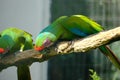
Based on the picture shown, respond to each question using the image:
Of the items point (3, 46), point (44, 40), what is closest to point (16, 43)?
point (3, 46)

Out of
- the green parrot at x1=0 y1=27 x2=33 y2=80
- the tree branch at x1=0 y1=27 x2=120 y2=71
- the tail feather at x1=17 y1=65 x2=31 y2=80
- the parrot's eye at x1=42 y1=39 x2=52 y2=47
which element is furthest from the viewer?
the tail feather at x1=17 y1=65 x2=31 y2=80

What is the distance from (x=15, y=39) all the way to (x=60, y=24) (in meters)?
0.29

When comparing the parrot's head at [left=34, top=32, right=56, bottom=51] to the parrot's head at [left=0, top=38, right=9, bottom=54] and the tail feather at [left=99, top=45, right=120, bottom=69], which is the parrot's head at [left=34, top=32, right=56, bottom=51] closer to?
the parrot's head at [left=0, top=38, right=9, bottom=54]

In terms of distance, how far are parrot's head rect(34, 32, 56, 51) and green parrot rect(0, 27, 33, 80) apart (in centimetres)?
20

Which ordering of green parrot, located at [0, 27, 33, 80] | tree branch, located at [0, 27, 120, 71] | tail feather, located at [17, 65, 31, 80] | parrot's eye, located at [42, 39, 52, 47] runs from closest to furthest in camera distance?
1. tree branch, located at [0, 27, 120, 71]
2. parrot's eye, located at [42, 39, 52, 47]
3. green parrot, located at [0, 27, 33, 80]
4. tail feather, located at [17, 65, 31, 80]

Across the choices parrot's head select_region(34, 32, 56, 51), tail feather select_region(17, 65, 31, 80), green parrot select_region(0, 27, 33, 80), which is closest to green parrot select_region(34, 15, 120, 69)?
parrot's head select_region(34, 32, 56, 51)

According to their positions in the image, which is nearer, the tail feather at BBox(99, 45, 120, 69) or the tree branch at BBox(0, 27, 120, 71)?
the tree branch at BBox(0, 27, 120, 71)

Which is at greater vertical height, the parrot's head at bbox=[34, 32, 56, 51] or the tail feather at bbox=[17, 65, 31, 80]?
the parrot's head at bbox=[34, 32, 56, 51]

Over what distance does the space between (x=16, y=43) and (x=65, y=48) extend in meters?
0.33

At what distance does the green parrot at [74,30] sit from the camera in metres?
2.32

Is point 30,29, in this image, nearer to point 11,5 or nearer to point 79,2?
point 11,5

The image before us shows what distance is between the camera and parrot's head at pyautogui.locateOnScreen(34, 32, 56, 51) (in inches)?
87.6

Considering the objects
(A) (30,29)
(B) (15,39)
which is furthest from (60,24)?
(A) (30,29)

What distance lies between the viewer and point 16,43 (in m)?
2.41
